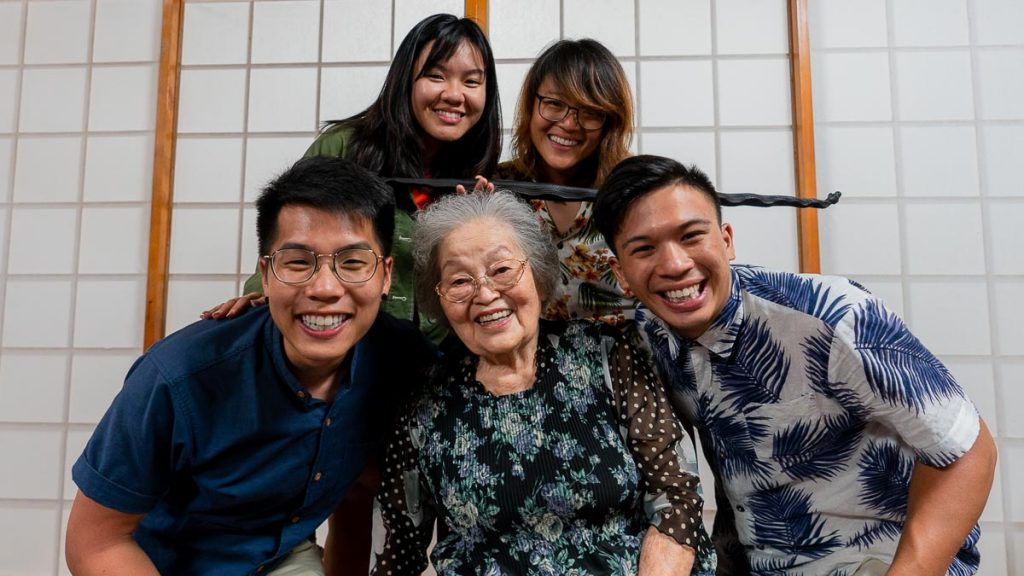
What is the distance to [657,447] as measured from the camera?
109 cm

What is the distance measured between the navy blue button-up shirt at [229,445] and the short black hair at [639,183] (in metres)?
0.50

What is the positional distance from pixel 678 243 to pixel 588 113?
0.57 meters

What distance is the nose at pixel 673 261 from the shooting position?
106 cm

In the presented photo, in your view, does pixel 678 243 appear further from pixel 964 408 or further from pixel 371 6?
pixel 371 6

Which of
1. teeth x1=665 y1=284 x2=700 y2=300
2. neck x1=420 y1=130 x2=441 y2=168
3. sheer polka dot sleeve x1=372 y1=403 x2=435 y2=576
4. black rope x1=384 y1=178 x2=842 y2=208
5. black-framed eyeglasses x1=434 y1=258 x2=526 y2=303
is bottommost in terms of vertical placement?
sheer polka dot sleeve x1=372 y1=403 x2=435 y2=576

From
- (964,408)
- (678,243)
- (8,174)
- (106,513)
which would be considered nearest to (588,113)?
(678,243)

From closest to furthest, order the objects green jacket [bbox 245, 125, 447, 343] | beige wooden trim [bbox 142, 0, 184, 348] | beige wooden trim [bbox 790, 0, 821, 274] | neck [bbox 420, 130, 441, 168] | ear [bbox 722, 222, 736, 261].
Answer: ear [bbox 722, 222, 736, 261]
green jacket [bbox 245, 125, 447, 343]
neck [bbox 420, 130, 441, 168]
beige wooden trim [bbox 790, 0, 821, 274]
beige wooden trim [bbox 142, 0, 184, 348]

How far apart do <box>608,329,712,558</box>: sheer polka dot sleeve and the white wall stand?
1019mm

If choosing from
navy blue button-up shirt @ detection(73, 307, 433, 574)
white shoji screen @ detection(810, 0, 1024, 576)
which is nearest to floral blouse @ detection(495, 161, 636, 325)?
navy blue button-up shirt @ detection(73, 307, 433, 574)

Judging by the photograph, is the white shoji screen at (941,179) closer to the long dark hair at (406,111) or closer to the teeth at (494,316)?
the long dark hair at (406,111)

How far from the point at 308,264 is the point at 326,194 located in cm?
13

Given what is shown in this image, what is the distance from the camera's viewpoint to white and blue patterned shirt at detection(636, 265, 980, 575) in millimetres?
1025

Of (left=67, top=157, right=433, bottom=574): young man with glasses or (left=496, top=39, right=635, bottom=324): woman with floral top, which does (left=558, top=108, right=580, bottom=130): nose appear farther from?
(left=67, top=157, right=433, bottom=574): young man with glasses

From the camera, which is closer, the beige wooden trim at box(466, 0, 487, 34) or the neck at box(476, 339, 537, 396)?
the neck at box(476, 339, 537, 396)
